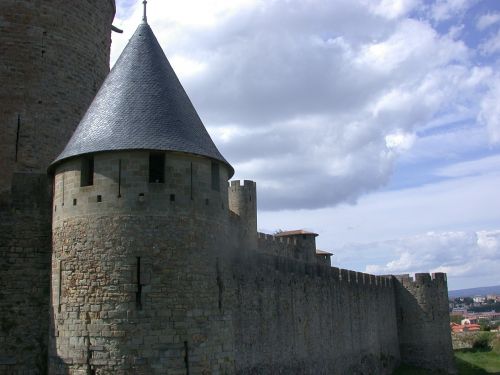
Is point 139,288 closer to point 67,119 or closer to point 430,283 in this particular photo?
point 67,119

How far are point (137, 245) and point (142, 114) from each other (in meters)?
2.71

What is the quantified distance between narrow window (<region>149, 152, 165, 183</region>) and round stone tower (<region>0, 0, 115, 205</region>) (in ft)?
13.2

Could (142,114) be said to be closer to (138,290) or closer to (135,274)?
(135,274)

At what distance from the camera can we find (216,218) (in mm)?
13500

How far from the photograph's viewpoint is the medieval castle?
39.9ft

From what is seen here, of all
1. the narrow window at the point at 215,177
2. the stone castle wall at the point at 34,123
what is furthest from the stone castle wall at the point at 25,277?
the narrow window at the point at 215,177

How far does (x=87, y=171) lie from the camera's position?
12.9 meters

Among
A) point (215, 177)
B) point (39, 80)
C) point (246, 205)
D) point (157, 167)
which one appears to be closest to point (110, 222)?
point (157, 167)

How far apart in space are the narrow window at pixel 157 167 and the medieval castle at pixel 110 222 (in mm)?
29

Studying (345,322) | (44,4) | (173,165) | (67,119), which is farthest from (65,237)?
(345,322)

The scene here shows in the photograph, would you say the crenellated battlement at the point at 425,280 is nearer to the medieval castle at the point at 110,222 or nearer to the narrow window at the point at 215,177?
the medieval castle at the point at 110,222

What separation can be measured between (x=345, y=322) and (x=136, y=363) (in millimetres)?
14156

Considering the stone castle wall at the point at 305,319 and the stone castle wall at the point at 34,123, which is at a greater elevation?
the stone castle wall at the point at 34,123

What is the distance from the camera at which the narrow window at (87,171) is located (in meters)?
12.8
